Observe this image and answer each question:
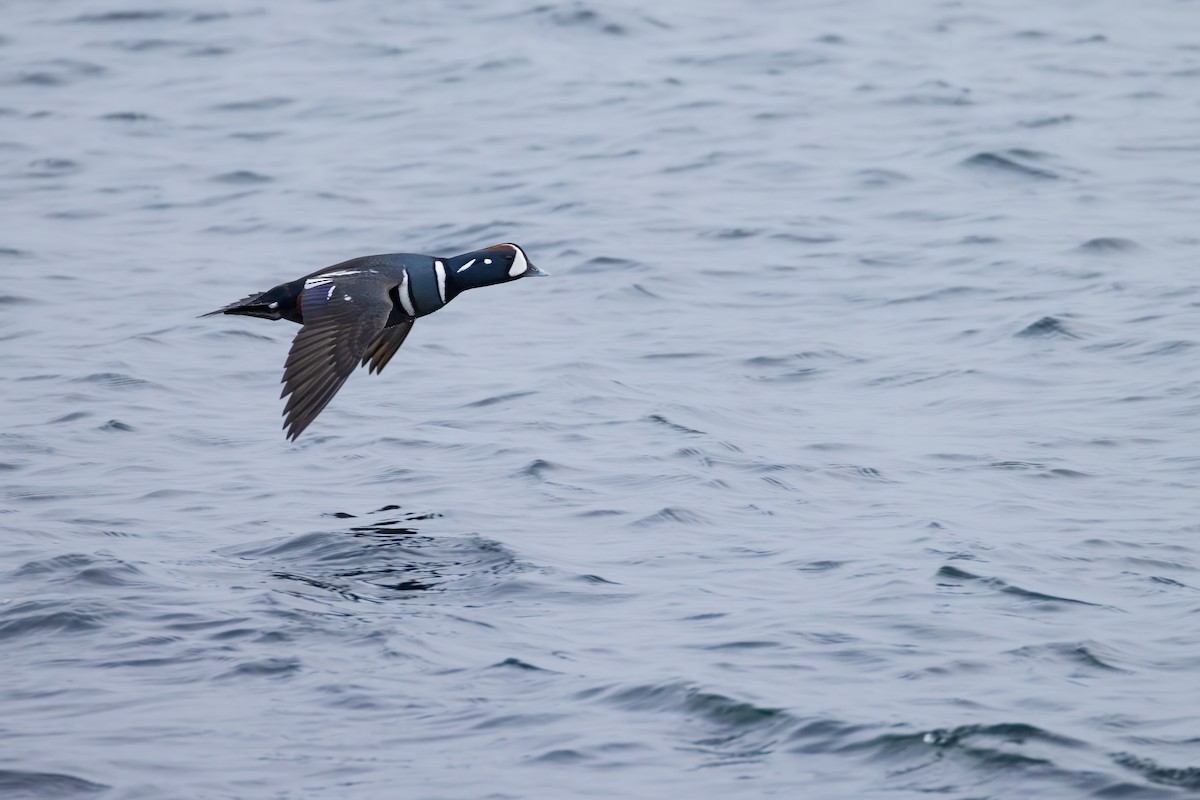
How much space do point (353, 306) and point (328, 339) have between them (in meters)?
0.30

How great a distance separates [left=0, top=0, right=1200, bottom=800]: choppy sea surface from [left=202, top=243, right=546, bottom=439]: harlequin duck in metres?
0.76

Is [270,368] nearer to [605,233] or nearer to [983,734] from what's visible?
[605,233]

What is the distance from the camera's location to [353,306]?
9.28 metres

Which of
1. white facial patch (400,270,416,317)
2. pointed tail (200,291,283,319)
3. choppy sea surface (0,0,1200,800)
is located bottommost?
choppy sea surface (0,0,1200,800)

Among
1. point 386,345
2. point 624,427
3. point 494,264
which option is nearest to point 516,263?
point 494,264

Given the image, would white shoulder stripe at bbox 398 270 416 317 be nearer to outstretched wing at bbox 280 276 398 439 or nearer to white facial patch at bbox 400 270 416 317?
white facial patch at bbox 400 270 416 317

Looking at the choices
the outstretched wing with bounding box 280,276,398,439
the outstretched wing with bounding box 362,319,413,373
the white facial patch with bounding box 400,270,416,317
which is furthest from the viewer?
the outstretched wing with bounding box 362,319,413,373

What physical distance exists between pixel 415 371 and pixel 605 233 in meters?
3.36

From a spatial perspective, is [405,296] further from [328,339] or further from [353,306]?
[328,339]

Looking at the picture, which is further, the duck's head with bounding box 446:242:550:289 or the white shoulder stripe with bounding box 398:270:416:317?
the duck's head with bounding box 446:242:550:289

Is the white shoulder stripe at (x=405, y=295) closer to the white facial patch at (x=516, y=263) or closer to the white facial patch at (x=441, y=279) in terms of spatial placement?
the white facial patch at (x=441, y=279)

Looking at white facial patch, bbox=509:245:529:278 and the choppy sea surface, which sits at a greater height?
white facial patch, bbox=509:245:529:278

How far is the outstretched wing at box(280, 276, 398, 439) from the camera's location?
28.8 feet

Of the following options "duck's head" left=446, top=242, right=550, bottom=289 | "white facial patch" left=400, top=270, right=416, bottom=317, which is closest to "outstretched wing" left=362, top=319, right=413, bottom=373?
"duck's head" left=446, top=242, right=550, bottom=289
